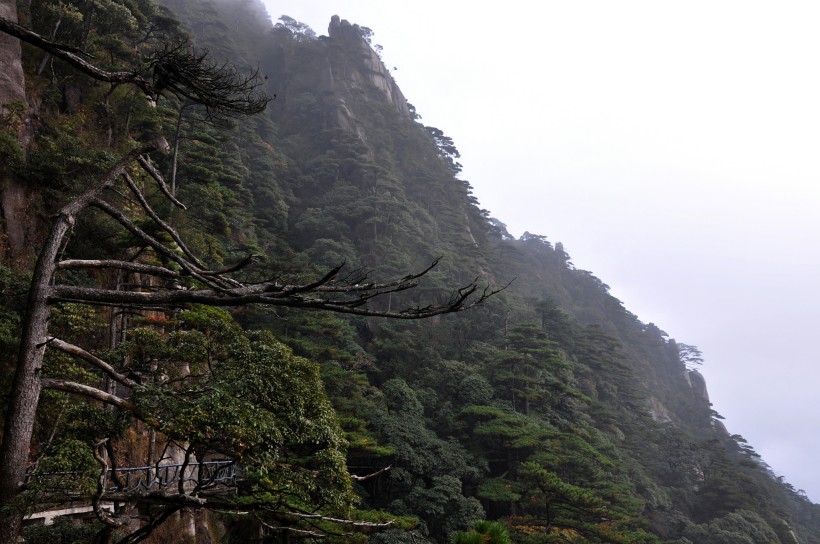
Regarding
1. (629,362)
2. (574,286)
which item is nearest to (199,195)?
(629,362)

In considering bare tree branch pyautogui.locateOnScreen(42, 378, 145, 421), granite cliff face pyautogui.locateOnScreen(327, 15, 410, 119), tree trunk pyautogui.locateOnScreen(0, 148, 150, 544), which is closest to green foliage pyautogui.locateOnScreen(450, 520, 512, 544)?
bare tree branch pyautogui.locateOnScreen(42, 378, 145, 421)

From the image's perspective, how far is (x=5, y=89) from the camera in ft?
39.7

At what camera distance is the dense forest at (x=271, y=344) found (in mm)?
3012

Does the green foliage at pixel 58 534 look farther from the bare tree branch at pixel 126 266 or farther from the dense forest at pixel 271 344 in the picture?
the bare tree branch at pixel 126 266

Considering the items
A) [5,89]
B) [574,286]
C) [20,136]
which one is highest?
[574,286]

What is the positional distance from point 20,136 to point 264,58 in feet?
157

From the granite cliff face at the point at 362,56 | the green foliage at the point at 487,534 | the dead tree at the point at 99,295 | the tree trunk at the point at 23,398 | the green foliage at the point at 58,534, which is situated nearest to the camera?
the dead tree at the point at 99,295

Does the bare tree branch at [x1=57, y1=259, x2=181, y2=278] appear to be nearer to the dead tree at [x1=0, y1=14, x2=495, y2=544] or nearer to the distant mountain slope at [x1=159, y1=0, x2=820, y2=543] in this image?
the dead tree at [x1=0, y1=14, x2=495, y2=544]

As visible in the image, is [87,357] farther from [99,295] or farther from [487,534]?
[487,534]

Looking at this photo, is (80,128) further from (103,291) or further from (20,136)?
(103,291)

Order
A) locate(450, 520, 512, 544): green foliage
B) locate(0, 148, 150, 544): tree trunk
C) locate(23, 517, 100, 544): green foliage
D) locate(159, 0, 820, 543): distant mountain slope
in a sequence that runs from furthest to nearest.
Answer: locate(159, 0, 820, 543): distant mountain slope
locate(450, 520, 512, 544): green foliage
locate(23, 517, 100, 544): green foliage
locate(0, 148, 150, 544): tree trunk

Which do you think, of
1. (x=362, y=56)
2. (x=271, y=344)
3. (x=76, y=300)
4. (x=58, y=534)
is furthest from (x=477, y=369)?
(x=362, y=56)

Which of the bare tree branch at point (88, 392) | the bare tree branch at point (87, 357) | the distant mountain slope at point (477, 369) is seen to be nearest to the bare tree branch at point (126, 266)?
the bare tree branch at point (87, 357)

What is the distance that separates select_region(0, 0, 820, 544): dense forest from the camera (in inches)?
119
